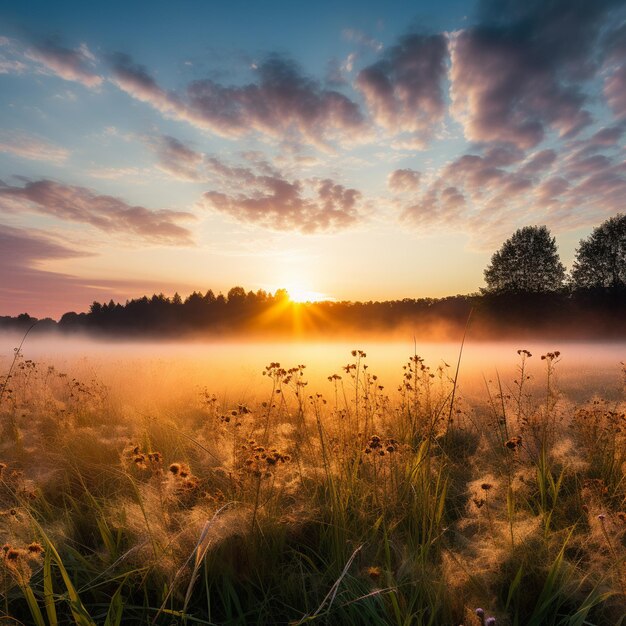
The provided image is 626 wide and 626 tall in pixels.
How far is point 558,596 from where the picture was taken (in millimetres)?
2539

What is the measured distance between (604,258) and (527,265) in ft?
21.8

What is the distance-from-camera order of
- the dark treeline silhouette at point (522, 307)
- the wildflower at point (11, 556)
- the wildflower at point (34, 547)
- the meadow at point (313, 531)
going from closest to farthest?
the wildflower at point (11, 556) < the wildflower at point (34, 547) < the meadow at point (313, 531) < the dark treeline silhouette at point (522, 307)

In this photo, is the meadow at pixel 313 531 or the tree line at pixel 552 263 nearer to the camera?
the meadow at pixel 313 531

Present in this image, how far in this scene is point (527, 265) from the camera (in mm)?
38750

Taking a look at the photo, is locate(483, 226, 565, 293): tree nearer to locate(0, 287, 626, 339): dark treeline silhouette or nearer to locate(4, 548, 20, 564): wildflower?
locate(0, 287, 626, 339): dark treeline silhouette

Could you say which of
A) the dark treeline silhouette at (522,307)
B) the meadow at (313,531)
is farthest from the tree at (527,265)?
the meadow at (313,531)

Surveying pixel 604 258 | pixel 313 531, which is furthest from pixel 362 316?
pixel 313 531

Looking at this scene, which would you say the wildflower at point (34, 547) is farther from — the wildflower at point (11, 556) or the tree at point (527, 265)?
the tree at point (527, 265)

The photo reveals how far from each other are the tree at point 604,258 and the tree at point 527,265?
2.19m

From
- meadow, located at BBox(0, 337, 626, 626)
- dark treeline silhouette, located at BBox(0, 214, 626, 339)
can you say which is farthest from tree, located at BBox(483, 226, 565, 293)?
meadow, located at BBox(0, 337, 626, 626)

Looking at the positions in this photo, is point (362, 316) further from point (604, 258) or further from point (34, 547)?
point (34, 547)

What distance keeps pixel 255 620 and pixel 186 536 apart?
2.16 ft

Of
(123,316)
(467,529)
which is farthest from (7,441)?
(123,316)

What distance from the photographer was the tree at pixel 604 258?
122 feet
